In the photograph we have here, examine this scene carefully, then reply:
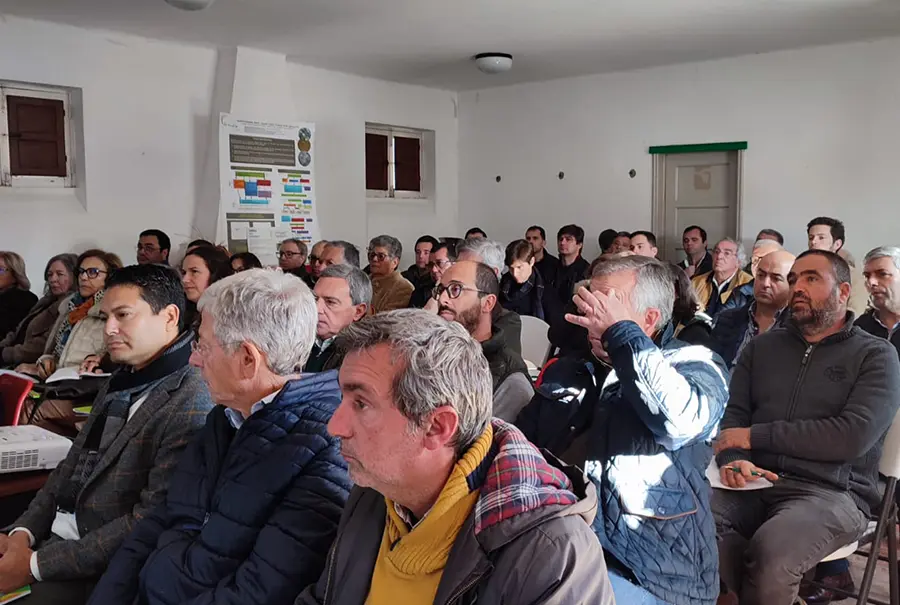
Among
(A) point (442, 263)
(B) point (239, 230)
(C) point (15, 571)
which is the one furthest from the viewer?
(B) point (239, 230)

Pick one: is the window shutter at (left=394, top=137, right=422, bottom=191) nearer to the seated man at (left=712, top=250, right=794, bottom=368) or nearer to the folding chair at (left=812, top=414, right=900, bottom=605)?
the seated man at (left=712, top=250, right=794, bottom=368)

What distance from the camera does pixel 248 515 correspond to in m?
1.53

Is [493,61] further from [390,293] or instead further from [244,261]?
[244,261]

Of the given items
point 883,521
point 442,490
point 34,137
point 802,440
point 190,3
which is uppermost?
point 190,3

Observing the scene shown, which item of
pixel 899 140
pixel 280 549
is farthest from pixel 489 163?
pixel 280 549

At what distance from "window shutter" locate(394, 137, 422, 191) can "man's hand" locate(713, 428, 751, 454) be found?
6.89 meters

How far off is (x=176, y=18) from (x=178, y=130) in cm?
119

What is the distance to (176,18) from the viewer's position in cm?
596

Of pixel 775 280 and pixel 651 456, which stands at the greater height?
pixel 775 280

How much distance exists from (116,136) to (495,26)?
3272mm

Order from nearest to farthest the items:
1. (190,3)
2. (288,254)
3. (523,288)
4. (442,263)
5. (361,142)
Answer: (190,3)
(442,263)
(523,288)
(288,254)
(361,142)

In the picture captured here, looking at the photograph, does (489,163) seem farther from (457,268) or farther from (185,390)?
(185,390)

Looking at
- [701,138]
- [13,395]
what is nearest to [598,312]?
[13,395]

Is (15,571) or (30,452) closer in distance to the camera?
(15,571)
